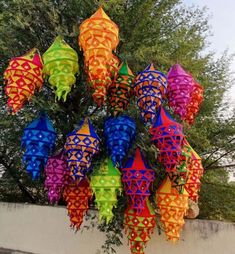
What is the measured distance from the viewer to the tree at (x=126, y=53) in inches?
178

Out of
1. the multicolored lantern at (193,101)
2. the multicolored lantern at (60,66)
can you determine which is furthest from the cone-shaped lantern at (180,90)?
the multicolored lantern at (60,66)

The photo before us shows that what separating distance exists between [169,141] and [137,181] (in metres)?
0.50

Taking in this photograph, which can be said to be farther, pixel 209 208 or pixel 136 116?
pixel 209 208

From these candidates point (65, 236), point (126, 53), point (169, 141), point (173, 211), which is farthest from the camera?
point (65, 236)

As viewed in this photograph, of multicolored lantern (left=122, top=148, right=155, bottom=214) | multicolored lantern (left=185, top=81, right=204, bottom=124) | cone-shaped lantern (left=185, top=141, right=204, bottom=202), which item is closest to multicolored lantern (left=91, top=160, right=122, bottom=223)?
multicolored lantern (left=122, top=148, right=155, bottom=214)

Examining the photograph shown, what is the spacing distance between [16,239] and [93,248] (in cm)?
224

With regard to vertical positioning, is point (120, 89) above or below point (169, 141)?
above

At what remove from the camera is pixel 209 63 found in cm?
700

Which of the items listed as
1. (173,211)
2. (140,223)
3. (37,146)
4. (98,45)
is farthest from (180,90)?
(37,146)

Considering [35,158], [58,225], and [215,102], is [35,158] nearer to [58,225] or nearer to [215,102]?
[58,225]

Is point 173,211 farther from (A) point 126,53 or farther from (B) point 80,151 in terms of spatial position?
(A) point 126,53

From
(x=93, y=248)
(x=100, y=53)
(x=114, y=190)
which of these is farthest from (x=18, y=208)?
(x=100, y=53)

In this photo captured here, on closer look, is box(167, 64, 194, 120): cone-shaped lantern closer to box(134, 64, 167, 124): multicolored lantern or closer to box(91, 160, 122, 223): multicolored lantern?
box(134, 64, 167, 124): multicolored lantern

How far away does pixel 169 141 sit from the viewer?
2592 mm
